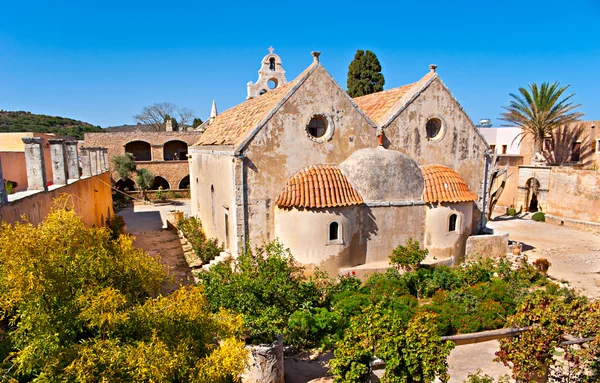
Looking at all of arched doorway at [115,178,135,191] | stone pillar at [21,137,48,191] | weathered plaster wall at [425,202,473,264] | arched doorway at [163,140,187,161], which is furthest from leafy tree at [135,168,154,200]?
weathered plaster wall at [425,202,473,264]

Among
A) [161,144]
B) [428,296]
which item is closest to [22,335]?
[428,296]

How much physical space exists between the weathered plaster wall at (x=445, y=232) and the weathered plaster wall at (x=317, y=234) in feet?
10.5

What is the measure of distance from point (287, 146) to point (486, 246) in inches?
356

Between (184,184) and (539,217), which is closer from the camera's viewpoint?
(539,217)

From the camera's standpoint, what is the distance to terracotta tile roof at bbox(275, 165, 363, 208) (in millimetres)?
12399

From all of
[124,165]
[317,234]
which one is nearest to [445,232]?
[317,234]

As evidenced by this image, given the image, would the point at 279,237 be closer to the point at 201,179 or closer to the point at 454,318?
the point at 454,318

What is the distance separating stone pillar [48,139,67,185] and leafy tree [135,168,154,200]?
23.7 metres

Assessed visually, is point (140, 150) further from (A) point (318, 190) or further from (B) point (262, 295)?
(B) point (262, 295)

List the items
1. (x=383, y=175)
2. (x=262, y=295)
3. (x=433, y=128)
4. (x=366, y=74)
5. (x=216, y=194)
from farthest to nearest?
(x=366, y=74) → (x=216, y=194) → (x=433, y=128) → (x=383, y=175) → (x=262, y=295)

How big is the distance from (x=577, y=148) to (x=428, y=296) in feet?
82.0

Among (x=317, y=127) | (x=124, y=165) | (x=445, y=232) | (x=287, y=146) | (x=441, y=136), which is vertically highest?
(x=317, y=127)

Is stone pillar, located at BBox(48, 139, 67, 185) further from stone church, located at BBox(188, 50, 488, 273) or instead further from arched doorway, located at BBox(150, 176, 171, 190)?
arched doorway, located at BBox(150, 176, 171, 190)

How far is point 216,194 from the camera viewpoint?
621 inches
